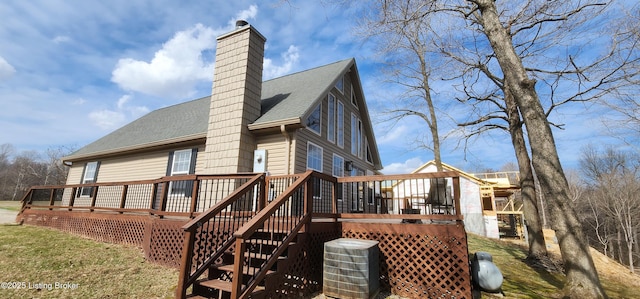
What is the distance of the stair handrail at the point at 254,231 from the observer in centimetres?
310

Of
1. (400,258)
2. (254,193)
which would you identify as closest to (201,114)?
(254,193)

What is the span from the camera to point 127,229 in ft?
24.6

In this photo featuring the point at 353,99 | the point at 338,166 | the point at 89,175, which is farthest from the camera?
the point at 353,99

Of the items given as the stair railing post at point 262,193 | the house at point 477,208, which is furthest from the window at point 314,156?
the house at point 477,208

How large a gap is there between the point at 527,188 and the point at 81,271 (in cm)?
1276

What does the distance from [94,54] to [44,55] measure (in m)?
3.42

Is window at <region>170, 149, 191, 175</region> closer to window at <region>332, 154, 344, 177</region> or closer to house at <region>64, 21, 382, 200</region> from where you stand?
house at <region>64, 21, 382, 200</region>

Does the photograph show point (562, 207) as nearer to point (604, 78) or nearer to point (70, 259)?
point (604, 78)

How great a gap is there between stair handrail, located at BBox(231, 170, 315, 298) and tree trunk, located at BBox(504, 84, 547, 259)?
8225mm

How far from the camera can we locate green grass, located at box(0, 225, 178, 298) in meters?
4.30

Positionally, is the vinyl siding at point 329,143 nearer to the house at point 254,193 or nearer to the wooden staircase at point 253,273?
the house at point 254,193

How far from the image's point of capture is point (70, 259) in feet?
18.9

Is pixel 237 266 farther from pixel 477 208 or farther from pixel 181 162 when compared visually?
pixel 477 208

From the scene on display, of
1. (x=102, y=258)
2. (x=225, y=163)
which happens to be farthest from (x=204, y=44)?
(x=102, y=258)
